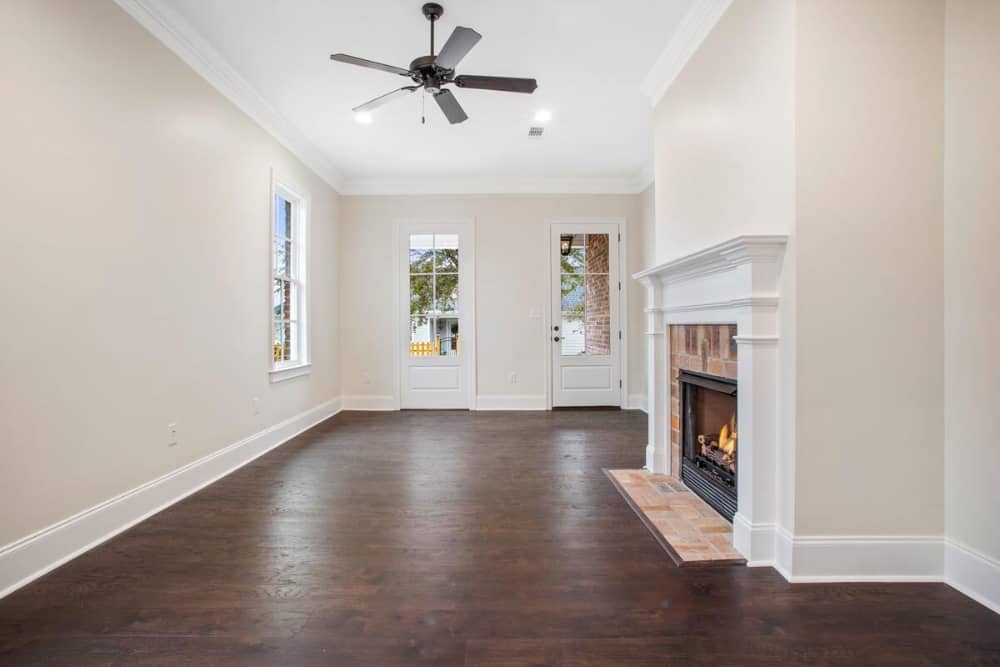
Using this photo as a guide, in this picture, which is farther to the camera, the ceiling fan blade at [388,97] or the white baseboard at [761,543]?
the ceiling fan blade at [388,97]

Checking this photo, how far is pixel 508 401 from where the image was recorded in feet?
18.6

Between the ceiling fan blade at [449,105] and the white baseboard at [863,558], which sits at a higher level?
the ceiling fan blade at [449,105]

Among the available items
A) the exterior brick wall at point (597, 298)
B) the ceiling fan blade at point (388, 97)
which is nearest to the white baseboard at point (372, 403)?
the exterior brick wall at point (597, 298)

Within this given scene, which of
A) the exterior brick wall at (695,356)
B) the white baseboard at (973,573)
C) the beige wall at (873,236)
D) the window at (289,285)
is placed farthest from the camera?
the window at (289,285)

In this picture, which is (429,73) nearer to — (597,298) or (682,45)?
(682,45)

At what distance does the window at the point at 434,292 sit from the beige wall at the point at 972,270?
4504 mm

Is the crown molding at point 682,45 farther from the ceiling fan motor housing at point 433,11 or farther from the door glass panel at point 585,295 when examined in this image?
the door glass panel at point 585,295

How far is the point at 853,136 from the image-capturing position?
71.9 inches

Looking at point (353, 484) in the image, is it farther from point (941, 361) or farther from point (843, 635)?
point (941, 361)

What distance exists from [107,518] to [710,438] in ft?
10.4

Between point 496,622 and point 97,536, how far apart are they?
1982mm

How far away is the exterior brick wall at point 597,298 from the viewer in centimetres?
567

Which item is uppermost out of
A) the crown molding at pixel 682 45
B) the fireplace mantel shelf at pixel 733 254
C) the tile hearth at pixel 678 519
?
the crown molding at pixel 682 45

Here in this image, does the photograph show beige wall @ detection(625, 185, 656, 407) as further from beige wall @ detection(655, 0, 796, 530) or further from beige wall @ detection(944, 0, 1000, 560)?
beige wall @ detection(944, 0, 1000, 560)
